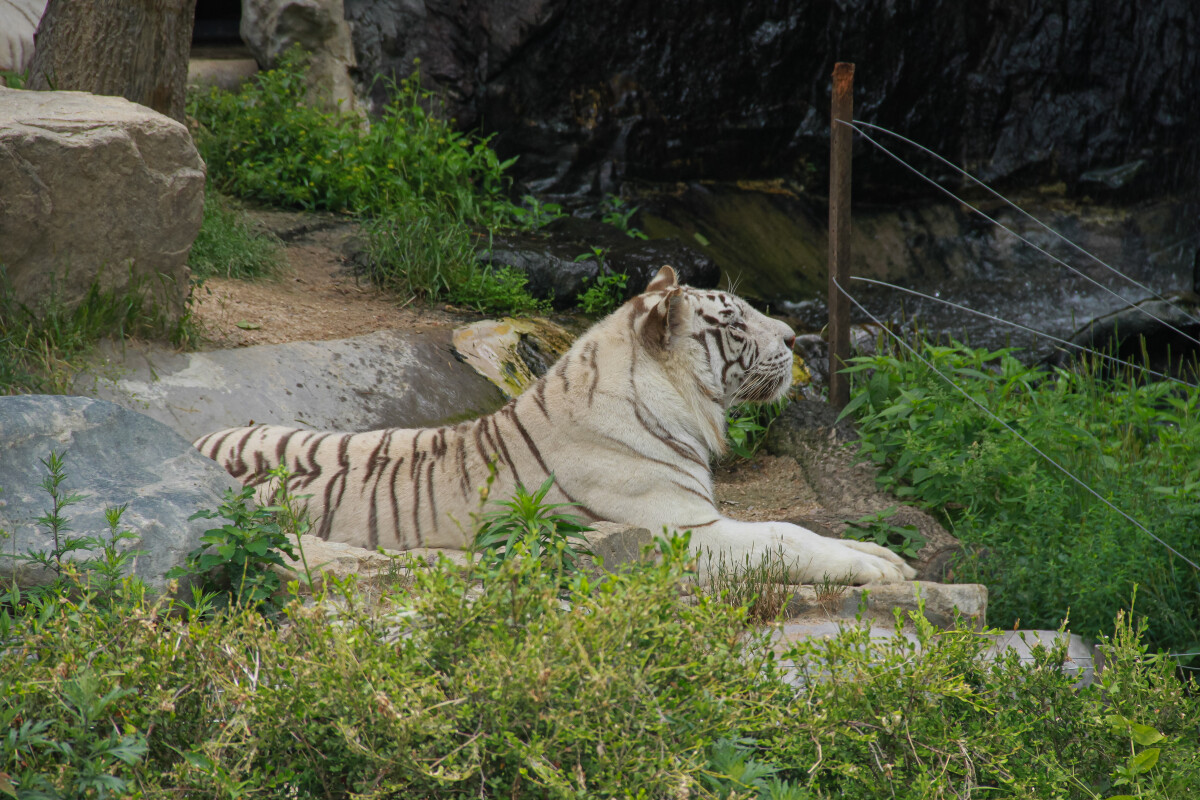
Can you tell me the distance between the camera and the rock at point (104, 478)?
8.04 ft

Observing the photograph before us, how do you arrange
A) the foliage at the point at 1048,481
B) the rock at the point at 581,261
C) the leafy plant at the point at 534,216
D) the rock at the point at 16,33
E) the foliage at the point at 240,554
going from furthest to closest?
the leafy plant at the point at 534,216 → the rock at the point at 16,33 → the rock at the point at 581,261 → the foliage at the point at 1048,481 → the foliage at the point at 240,554

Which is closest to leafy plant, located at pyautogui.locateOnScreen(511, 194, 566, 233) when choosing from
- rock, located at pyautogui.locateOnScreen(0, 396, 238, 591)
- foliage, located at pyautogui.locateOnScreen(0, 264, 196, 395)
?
foliage, located at pyautogui.locateOnScreen(0, 264, 196, 395)

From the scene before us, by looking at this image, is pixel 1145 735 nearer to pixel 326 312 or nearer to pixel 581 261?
pixel 326 312

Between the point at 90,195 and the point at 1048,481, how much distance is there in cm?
468

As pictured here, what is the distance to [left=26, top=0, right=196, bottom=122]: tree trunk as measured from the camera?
5828 millimetres

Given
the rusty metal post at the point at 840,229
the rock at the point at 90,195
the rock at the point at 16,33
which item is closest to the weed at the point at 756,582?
the rusty metal post at the point at 840,229

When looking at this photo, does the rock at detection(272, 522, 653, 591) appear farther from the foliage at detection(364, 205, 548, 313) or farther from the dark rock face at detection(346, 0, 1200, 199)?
the dark rock face at detection(346, 0, 1200, 199)

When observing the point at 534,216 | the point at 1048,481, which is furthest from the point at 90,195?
the point at 1048,481

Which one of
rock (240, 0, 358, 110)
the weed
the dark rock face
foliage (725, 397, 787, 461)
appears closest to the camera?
the weed

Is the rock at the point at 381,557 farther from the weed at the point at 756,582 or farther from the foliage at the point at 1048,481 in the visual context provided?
the foliage at the point at 1048,481

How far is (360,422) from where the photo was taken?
5.58 m

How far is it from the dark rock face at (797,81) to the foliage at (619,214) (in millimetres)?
500

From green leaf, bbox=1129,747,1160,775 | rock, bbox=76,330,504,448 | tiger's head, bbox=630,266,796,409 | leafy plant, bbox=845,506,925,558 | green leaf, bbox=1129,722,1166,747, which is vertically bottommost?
rock, bbox=76,330,504,448

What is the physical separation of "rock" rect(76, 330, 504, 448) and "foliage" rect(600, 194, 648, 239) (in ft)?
9.93
